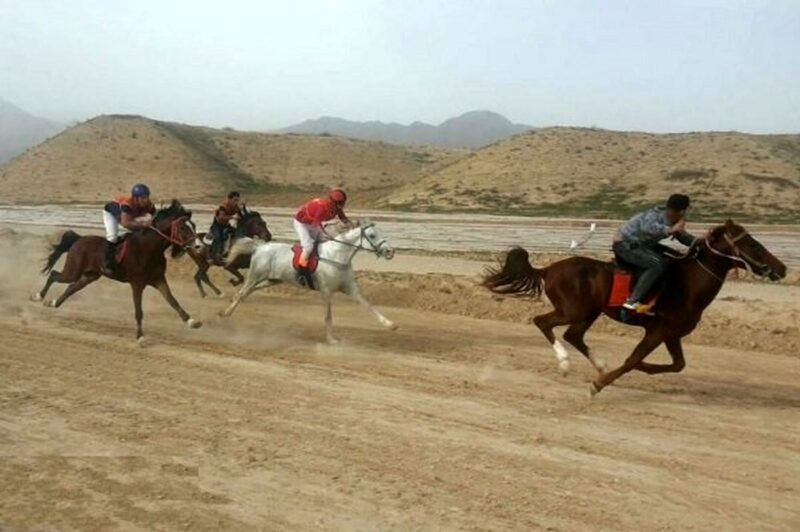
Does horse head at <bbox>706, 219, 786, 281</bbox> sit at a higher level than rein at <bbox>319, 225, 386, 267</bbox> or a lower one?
higher

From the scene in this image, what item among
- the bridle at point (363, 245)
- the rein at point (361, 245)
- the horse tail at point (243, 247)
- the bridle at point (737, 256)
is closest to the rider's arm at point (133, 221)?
the horse tail at point (243, 247)

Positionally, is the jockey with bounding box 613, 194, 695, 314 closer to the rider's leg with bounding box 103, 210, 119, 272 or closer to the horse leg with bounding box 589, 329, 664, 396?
the horse leg with bounding box 589, 329, 664, 396

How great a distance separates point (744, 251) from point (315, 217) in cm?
654

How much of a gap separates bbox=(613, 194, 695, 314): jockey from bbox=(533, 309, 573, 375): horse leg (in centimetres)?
100

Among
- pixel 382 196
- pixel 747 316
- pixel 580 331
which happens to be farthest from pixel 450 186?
pixel 580 331

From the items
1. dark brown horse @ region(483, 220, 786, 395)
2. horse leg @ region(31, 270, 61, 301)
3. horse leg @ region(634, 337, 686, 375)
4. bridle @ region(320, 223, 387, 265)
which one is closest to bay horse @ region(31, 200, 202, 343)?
horse leg @ region(31, 270, 61, 301)

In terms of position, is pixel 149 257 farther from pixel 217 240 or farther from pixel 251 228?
pixel 251 228

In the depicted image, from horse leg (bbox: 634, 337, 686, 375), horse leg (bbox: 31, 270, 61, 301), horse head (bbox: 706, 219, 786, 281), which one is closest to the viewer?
horse head (bbox: 706, 219, 786, 281)

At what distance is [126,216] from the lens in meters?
13.4

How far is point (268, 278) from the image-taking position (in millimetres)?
14047

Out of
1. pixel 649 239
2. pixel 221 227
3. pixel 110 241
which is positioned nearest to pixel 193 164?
pixel 221 227

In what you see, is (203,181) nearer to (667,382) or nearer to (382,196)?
(382,196)

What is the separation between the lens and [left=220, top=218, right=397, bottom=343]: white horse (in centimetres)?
1286

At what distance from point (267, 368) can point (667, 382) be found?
16.7 ft
